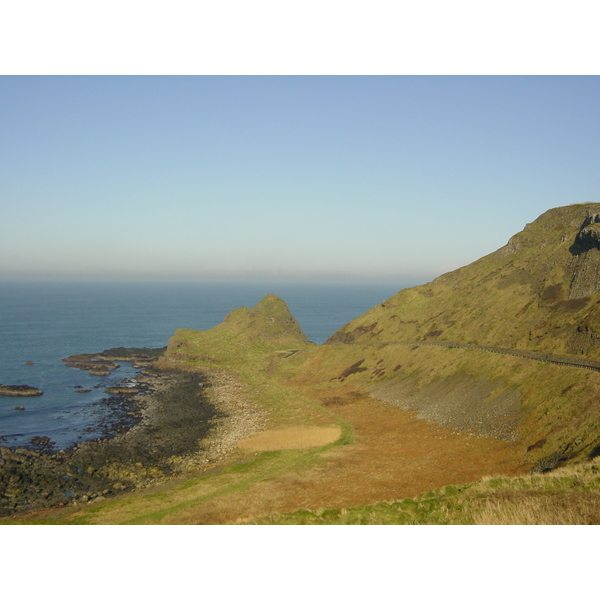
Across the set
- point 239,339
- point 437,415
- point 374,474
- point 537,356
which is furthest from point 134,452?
point 239,339

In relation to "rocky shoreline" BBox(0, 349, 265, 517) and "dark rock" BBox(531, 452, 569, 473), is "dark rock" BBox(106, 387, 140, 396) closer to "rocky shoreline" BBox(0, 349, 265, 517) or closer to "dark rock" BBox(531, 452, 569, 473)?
"rocky shoreline" BBox(0, 349, 265, 517)

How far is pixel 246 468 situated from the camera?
4216 cm

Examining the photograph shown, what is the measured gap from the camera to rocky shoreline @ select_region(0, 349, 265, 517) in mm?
40125

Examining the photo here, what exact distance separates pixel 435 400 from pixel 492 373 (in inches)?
314

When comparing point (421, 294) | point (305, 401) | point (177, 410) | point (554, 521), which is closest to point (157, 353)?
point (177, 410)

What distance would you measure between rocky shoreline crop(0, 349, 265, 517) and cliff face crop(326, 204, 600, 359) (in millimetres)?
37590

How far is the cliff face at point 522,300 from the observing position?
58.0m

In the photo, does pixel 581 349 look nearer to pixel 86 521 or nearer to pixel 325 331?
pixel 86 521

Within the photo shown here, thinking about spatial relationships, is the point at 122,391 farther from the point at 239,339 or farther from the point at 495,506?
the point at 495,506

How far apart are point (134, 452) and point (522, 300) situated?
63296 millimetres

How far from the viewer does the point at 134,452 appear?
165ft

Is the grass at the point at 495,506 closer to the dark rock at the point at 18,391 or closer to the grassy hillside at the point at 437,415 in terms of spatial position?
the grassy hillside at the point at 437,415

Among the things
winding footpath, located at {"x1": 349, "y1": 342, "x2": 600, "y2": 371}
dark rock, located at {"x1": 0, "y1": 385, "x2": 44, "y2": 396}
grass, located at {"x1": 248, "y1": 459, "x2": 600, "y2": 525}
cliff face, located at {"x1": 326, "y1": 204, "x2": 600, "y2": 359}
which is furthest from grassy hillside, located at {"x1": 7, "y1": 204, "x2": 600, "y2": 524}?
dark rock, located at {"x1": 0, "y1": 385, "x2": 44, "y2": 396}

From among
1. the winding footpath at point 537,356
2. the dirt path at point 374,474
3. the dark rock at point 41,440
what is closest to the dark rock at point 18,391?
the dark rock at point 41,440
